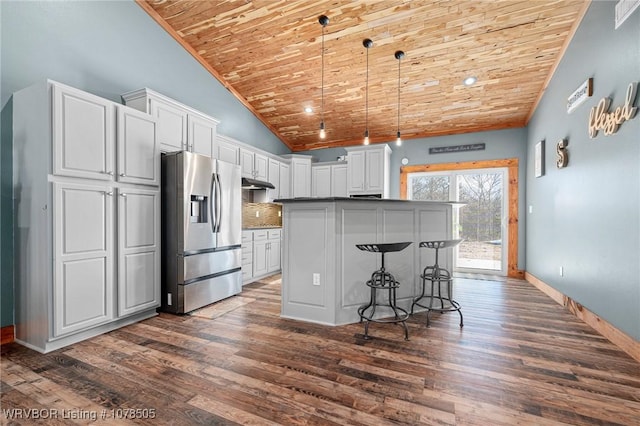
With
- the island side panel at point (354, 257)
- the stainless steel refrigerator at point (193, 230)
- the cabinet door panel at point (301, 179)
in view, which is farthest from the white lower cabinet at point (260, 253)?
the island side panel at point (354, 257)

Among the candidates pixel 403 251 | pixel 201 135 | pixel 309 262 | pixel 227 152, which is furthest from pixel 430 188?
pixel 201 135

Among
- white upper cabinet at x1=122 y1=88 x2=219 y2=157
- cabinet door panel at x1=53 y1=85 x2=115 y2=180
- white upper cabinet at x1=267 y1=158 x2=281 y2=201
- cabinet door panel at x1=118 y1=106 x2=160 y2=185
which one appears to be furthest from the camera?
white upper cabinet at x1=267 y1=158 x2=281 y2=201

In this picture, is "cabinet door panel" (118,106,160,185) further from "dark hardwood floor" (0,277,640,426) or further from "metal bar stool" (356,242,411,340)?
"metal bar stool" (356,242,411,340)

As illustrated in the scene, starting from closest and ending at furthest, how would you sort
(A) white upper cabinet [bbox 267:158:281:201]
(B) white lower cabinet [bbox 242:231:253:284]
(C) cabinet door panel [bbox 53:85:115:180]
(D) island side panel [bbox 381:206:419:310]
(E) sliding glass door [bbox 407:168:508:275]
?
(C) cabinet door panel [bbox 53:85:115:180]
(D) island side panel [bbox 381:206:419:310]
(B) white lower cabinet [bbox 242:231:253:284]
(E) sliding glass door [bbox 407:168:508:275]
(A) white upper cabinet [bbox 267:158:281:201]

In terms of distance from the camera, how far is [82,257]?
251 centimetres

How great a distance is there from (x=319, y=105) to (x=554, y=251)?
440cm

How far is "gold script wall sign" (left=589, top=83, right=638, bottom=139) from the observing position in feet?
7.33

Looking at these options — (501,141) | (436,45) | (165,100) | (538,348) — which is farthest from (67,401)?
(501,141)

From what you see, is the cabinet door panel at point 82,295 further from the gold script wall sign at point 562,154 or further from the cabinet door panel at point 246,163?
the gold script wall sign at point 562,154

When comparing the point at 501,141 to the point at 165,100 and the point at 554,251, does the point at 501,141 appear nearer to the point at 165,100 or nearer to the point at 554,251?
the point at 554,251

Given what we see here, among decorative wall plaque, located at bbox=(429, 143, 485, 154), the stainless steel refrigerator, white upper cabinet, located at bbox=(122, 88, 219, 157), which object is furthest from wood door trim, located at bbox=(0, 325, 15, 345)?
decorative wall plaque, located at bbox=(429, 143, 485, 154)

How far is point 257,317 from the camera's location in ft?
10.3

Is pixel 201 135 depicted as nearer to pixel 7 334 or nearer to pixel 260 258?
pixel 260 258

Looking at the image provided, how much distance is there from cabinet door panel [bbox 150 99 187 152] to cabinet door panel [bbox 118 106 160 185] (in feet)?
0.68
